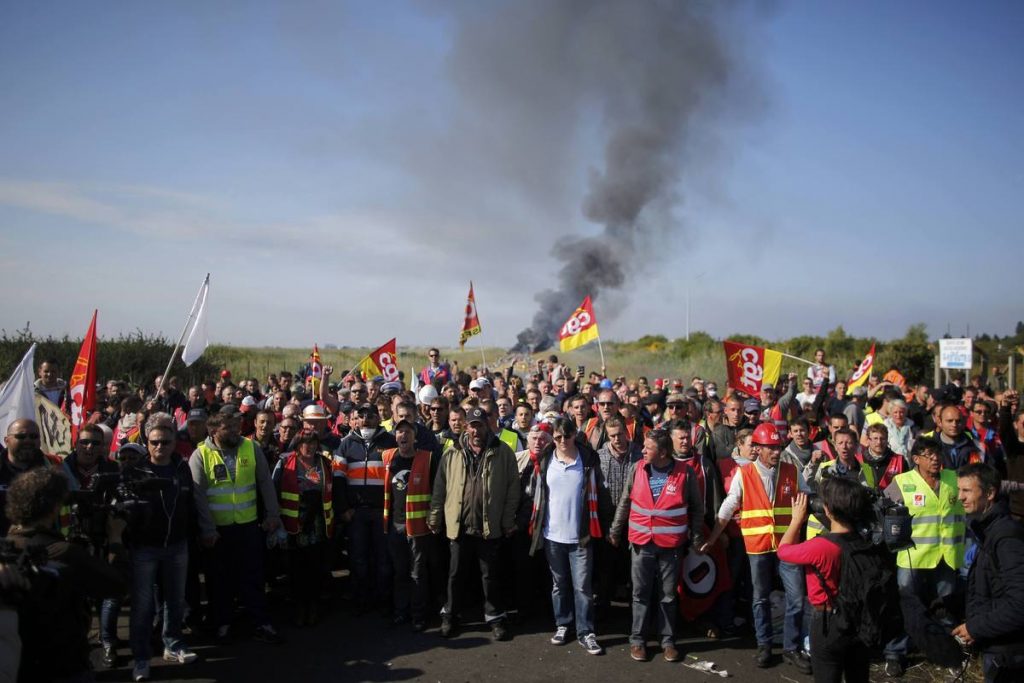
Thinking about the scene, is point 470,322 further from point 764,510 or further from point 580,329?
point 764,510

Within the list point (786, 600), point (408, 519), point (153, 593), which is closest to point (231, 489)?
point (153, 593)

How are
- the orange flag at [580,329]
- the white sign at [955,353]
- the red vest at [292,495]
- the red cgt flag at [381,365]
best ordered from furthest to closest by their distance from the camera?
the white sign at [955,353] → the orange flag at [580,329] → the red cgt flag at [381,365] → the red vest at [292,495]

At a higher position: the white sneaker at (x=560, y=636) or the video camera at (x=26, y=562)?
the video camera at (x=26, y=562)

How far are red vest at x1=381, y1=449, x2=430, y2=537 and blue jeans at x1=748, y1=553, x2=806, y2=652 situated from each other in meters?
3.10

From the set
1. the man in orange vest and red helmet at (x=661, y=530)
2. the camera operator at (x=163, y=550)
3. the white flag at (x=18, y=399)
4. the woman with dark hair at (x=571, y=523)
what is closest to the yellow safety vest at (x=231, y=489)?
the camera operator at (x=163, y=550)

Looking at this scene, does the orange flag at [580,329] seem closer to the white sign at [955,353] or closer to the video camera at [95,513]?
the white sign at [955,353]

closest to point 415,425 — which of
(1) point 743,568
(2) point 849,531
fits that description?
(1) point 743,568

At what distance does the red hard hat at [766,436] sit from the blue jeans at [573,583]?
179cm

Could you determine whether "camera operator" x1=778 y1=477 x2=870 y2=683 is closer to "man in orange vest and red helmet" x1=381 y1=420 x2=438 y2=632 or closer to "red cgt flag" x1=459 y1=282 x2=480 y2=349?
"man in orange vest and red helmet" x1=381 y1=420 x2=438 y2=632

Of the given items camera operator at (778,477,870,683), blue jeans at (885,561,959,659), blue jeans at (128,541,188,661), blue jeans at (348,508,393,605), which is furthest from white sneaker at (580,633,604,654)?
blue jeans at (128,541,188,661)

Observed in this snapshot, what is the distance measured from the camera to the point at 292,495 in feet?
22.8

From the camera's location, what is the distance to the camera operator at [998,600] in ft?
11.9

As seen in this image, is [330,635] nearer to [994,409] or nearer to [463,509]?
[463,509]

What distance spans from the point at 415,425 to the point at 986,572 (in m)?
5.08
